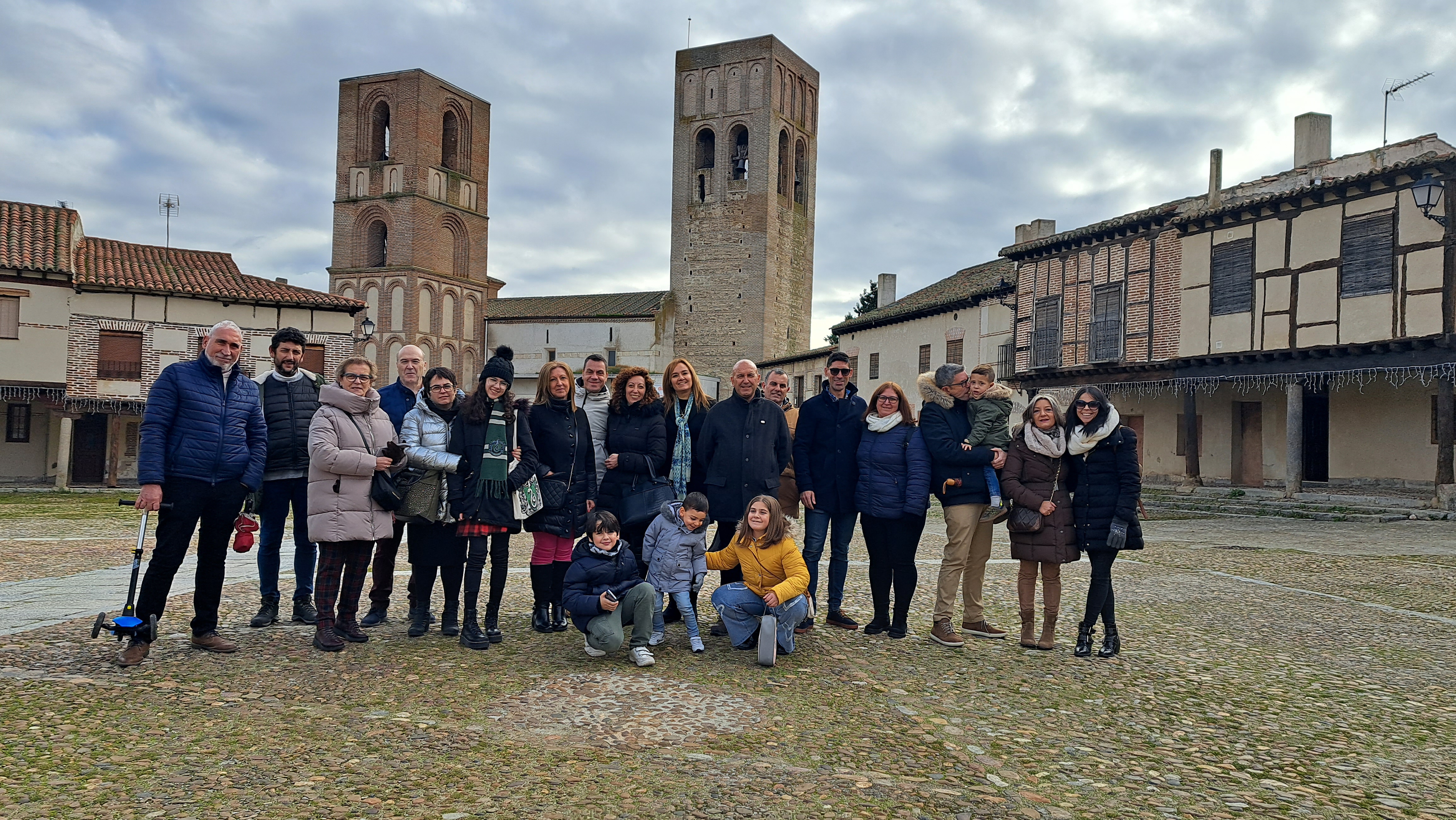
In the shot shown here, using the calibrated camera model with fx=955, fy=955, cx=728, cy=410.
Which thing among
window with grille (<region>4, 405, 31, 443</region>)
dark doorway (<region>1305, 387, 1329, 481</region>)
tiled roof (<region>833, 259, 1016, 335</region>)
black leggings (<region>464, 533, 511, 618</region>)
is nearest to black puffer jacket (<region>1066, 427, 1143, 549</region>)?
black leggings (<region>464, 533, 511, 618</region>)

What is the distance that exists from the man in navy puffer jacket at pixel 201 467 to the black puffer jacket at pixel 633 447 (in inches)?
80.6

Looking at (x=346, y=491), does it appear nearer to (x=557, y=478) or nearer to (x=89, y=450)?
(x=557, y=478)

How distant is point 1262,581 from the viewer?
9086mm

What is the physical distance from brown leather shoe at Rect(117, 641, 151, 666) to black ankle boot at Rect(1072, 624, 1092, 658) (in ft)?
17.1

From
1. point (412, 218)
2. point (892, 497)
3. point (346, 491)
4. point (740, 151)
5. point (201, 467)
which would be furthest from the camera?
point (740, 151)

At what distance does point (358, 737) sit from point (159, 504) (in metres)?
2.00

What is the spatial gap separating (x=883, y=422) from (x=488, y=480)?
2.51m

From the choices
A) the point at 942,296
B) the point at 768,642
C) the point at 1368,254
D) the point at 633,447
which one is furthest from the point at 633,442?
the point at 942,296

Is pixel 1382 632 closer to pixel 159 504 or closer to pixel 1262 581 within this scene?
pixel 1262 581

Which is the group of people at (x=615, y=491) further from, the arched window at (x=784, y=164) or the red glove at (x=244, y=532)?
the arched window at (x=784, y=164)

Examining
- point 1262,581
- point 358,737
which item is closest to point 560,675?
point 358,737

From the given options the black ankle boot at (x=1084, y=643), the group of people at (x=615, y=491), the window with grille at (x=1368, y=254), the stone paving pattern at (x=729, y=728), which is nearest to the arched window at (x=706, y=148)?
the window with grille at (x=1368, y=254)

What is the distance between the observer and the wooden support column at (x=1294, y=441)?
18281 millimetres

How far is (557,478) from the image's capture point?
19.5 feet
